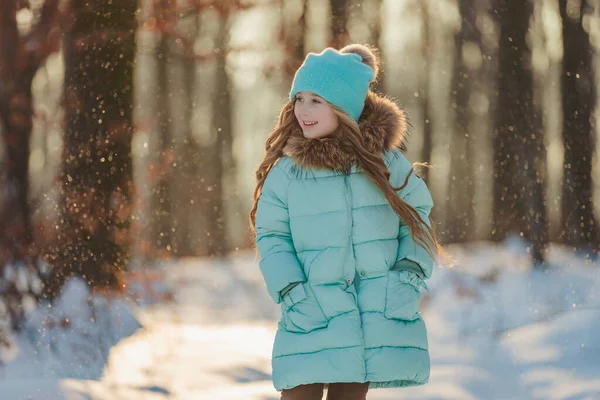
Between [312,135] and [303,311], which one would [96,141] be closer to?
[312,135]

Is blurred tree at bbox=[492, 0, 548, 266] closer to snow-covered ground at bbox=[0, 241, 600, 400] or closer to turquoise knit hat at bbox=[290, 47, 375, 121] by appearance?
snow-covered ground at bbox=[0, 241, 600, 400]

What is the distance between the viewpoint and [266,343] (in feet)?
26.6

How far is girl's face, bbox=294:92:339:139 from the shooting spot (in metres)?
3.56

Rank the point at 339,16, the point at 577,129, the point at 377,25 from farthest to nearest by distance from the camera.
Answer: the point at 377,25, the point at 339,16, the point at 577,129

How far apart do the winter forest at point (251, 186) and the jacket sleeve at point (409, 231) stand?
6.94ft

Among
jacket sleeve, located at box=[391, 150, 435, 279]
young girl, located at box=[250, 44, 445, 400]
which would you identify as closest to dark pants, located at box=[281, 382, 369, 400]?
young girl, located at box=[250, 44, 445, 400]

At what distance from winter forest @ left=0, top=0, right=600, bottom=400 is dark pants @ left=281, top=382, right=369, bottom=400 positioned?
2.26 meters

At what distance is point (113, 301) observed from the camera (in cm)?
812

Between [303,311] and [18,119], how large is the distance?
538cm

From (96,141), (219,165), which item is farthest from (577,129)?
(219,165)

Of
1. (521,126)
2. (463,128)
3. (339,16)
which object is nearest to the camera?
(521,126)

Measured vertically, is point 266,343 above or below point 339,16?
below

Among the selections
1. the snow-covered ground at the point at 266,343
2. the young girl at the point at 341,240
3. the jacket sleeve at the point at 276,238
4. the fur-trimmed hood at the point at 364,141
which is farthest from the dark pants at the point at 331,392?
the snow-covered ground at the point at 266,343

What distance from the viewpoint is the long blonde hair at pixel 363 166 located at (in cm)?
348
